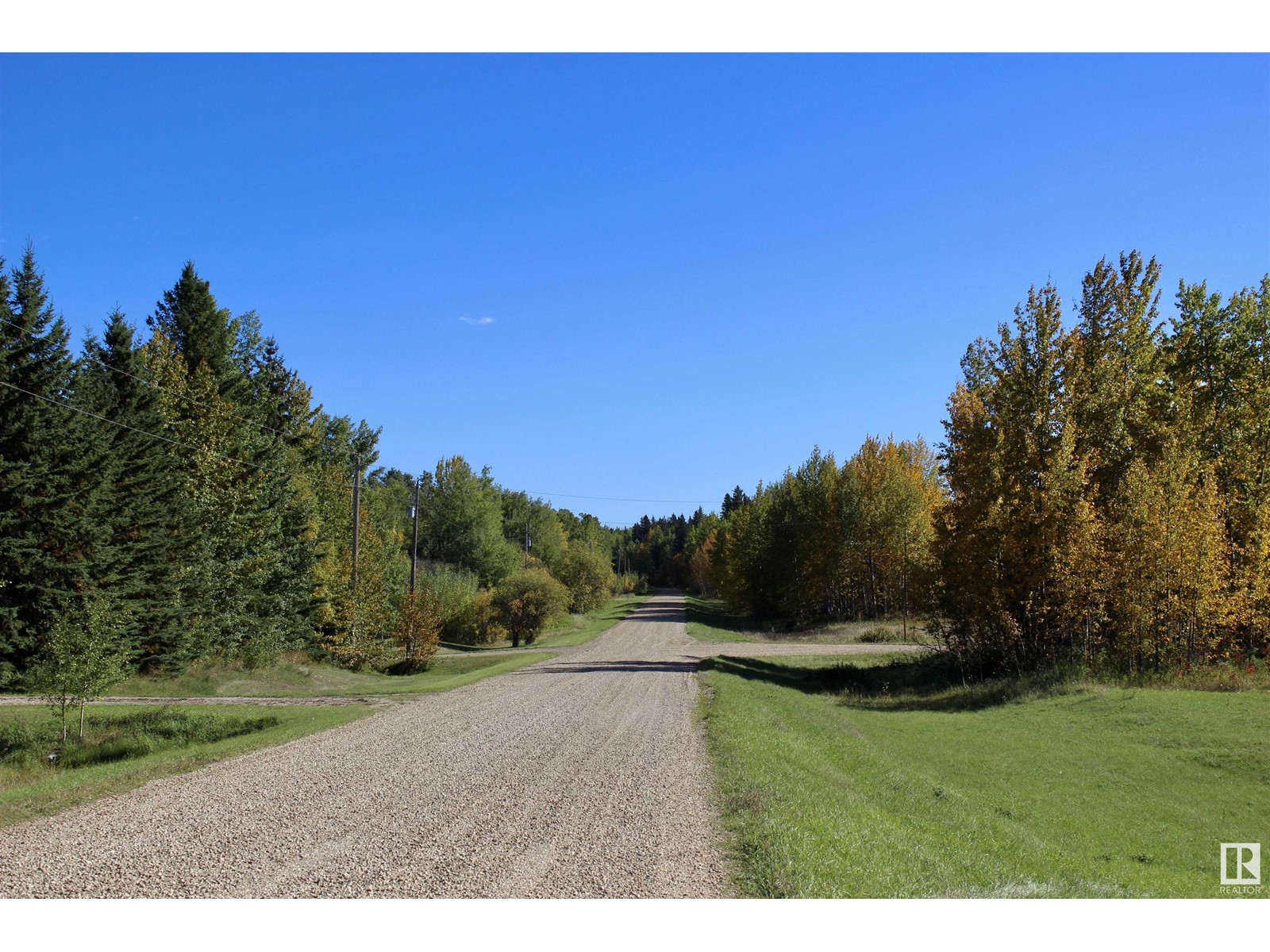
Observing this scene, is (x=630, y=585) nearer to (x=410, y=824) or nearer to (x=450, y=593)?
(x=450, y=593)

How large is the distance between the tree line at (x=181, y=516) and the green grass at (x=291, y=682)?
99 centimetres

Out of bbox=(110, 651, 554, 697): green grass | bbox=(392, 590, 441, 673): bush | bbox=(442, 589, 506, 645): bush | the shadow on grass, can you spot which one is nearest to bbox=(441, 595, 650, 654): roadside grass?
bbox=(442, 589, 506, 645): bush

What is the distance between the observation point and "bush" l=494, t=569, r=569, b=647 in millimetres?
53156

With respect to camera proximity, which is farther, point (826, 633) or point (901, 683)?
point (826, 633)

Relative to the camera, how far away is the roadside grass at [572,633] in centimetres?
5012

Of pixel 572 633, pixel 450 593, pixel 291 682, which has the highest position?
pixel 450 593

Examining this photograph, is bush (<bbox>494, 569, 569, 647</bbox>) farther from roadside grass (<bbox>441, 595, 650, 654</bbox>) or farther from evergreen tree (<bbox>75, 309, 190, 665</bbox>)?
evergreen tree (<bbox>75, 309, 190, 665</bbox>)

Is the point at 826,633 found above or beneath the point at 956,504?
beneath

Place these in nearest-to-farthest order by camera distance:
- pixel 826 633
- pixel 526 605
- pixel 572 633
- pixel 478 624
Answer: pixel 526 605
pixel 826 633
pixel 478 624
pixel 572 633

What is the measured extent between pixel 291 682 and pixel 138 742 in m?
13.0

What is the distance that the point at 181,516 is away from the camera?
30.7 m

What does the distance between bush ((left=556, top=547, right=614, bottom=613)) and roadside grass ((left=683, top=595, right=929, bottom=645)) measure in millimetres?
12419

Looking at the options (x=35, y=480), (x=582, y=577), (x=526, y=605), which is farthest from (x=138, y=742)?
(x=582, y=577)

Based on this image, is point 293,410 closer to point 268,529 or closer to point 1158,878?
point 268,529
